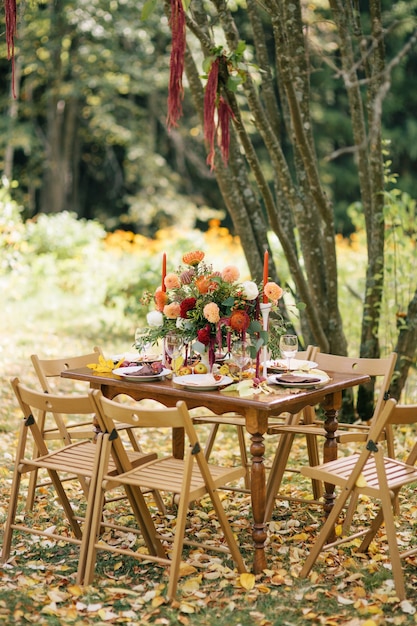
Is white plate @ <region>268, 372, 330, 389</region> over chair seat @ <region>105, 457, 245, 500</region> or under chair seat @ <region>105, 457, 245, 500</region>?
over

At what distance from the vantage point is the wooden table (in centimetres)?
402

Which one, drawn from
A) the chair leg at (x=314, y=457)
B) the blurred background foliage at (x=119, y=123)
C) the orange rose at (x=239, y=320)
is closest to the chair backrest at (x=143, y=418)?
the orange rose at (x=239, y=320)

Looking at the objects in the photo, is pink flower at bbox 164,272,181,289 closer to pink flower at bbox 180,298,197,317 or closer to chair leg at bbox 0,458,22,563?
pink flower at bbox 180,298,197,317

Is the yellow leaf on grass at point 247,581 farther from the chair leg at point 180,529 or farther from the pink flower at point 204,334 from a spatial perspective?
the pink flower at point 204,334

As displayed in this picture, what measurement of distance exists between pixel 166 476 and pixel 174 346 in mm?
837

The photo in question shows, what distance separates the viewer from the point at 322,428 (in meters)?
4.98

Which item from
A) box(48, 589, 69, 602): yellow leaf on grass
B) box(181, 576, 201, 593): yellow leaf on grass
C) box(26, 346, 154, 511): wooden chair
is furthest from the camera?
box(26, 346, 154, 511): wooden chair

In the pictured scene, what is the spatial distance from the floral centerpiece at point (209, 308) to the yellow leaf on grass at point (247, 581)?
3.63 feet

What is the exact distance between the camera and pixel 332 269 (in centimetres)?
669

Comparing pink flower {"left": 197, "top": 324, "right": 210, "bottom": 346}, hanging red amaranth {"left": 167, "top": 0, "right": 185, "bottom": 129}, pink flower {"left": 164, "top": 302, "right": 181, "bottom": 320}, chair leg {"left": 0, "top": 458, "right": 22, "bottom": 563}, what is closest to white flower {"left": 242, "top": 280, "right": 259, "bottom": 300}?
pink flower {"left": 197, "top": 324, "right": 210, "bottom": 346}

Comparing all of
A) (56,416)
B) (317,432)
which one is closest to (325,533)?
(317,432)

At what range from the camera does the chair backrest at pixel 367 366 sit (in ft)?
15.9

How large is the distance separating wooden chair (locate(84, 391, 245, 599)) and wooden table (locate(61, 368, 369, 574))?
13 cm

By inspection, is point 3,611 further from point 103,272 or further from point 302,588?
point 103,272
